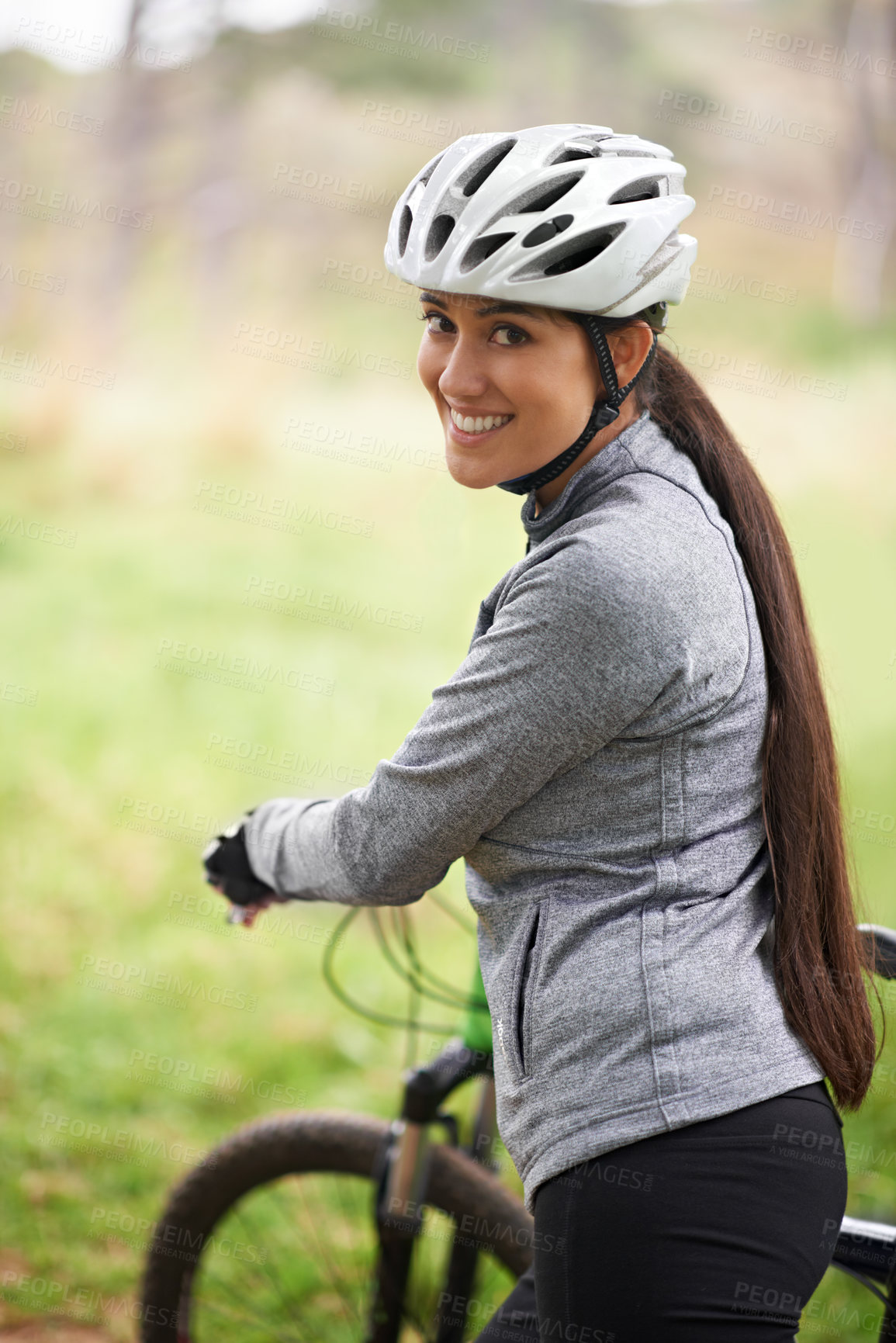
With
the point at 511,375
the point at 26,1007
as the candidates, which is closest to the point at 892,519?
the point at 26,1007

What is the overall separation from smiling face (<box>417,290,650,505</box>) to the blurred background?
30.3 inches

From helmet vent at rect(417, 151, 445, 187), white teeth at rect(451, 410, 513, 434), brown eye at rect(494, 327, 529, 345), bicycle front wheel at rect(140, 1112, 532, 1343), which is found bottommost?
bicycle front wheel at rect(140, 1112, 532, 1343)

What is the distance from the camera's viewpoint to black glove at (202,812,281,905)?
5.33ft

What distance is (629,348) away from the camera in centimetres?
145

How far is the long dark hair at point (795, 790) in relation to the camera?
54.2 inches

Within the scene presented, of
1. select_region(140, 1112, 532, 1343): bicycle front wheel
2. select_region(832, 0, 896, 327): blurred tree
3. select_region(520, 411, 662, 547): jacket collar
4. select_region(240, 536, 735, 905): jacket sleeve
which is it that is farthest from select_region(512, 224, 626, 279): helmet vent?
select_region(832, 0, 896, 327): blurred tree

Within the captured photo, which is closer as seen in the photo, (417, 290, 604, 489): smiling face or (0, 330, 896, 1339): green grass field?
(417, 290, 604, 489): smiling face

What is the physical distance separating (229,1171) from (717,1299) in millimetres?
1172

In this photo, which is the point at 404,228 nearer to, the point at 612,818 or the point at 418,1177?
the point at 612,818

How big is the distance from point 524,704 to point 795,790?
1.25 feet

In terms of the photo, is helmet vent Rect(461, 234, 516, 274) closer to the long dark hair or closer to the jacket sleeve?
the long dark hair

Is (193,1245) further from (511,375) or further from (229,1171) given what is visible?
(511,375)

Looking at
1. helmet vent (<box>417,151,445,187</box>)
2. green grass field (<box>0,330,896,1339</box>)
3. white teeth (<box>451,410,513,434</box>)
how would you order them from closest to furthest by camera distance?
1. white teeth (<box>451,410,513,434</box>)
2. helmet vent (<box>417,151,445,187</box>)
3. green grass field (<box>0,330,896,1339</box>)

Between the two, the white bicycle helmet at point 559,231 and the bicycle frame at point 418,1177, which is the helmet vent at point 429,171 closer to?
the white bicycle helmet at point 559,231
